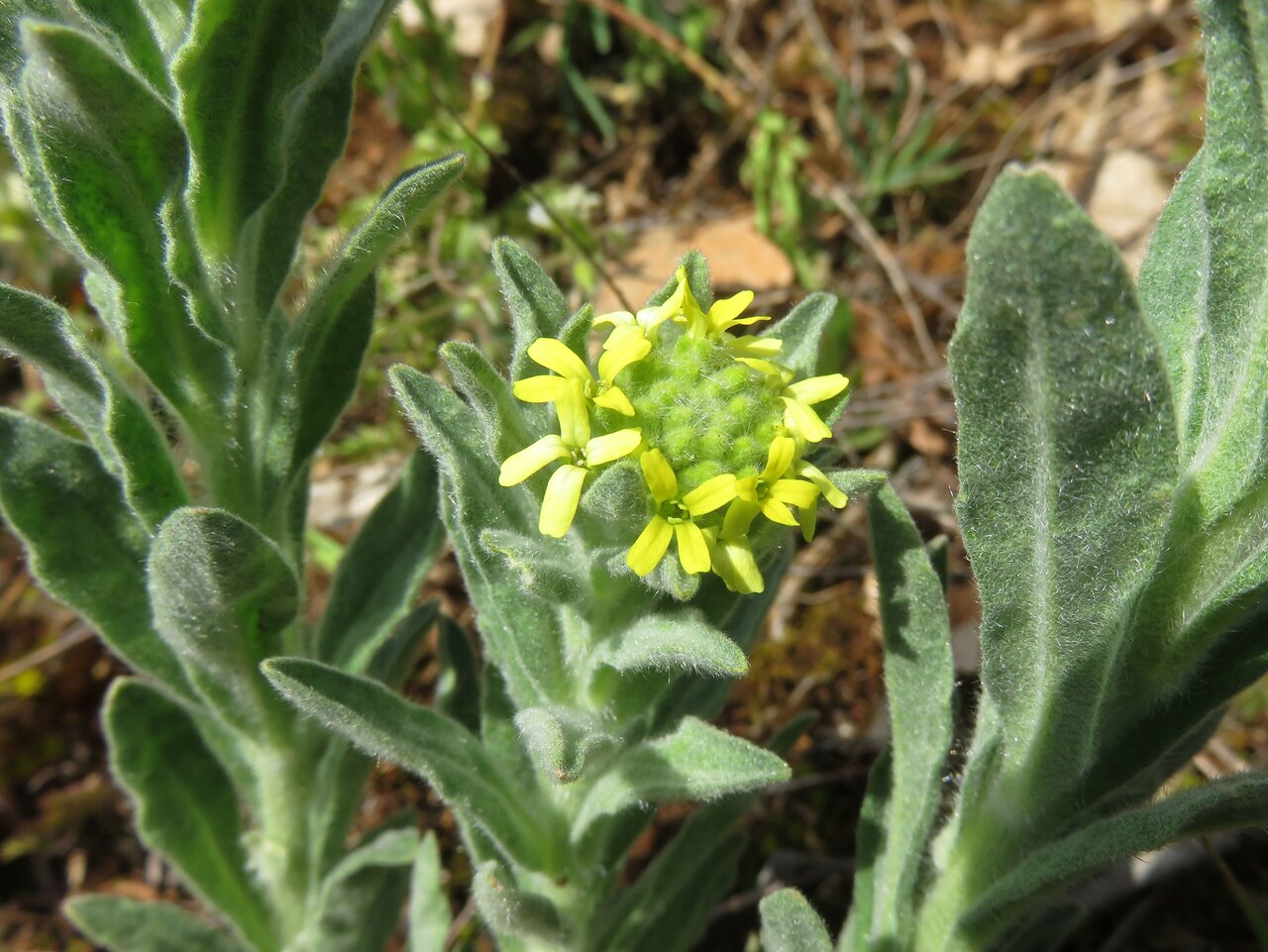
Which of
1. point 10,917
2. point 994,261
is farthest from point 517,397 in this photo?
point 10,917

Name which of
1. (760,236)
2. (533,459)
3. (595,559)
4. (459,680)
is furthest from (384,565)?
(760,236)

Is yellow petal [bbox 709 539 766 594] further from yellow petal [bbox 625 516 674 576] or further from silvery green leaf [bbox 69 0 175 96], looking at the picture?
silvery green leaf [bbox 69 0 175 96]

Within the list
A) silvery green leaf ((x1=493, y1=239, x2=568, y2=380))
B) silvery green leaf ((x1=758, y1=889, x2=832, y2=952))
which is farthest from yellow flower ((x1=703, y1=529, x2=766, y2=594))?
silvery green leaf ((x1=758, y1=889, x2=832, y2=952))

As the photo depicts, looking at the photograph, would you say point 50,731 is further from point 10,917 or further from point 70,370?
point 70,370

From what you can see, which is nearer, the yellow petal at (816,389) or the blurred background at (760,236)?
the yellow petal at (816,389)

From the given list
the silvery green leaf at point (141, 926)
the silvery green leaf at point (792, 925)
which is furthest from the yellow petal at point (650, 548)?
the silvery green leaf at point (141, 926)

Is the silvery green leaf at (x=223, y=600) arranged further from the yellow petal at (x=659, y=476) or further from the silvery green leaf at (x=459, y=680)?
the yellow petal at (x=659, y=476)
